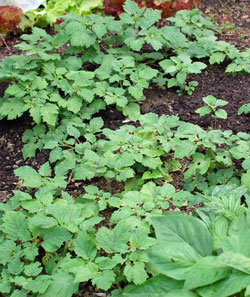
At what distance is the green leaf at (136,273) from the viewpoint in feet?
7.50

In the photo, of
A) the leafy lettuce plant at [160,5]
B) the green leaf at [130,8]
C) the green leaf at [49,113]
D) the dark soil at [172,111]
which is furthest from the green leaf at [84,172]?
the leafy lettuce plant at [160,5]

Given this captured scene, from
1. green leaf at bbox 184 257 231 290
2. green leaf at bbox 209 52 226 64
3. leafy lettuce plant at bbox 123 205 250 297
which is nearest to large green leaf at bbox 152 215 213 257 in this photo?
leafy lettuce plant at bbox 123 205 250 297

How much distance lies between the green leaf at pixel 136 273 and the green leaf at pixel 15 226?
66 centimetres

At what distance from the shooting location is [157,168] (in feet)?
10.4

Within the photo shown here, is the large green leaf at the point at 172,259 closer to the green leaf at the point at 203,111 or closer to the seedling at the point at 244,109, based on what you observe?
the green leaf at the point at 203,111

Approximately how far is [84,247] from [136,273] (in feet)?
1.08

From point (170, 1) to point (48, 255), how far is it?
11.6ft

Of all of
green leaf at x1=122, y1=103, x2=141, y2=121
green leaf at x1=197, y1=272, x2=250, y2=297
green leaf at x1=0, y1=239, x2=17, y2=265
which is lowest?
green leaf at x1=0, y1=239, x2=17, y2=265

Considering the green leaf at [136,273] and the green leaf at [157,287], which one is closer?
the green leaf at [157,287]

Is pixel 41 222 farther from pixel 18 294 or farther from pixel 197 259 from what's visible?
pixel 197 259

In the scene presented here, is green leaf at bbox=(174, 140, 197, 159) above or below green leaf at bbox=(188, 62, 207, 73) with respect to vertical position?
below

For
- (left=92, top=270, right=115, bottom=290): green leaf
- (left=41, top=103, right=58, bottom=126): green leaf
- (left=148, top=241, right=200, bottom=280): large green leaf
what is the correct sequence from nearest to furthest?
(left=148, top=241, right=200, bottom=280): large green leaf, (left=92, top=270, right=115, bottom=290): green leaf, (left=41, top=103, right=58, bottom=126): green leaf

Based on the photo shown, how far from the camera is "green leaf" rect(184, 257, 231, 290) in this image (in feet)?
5.02

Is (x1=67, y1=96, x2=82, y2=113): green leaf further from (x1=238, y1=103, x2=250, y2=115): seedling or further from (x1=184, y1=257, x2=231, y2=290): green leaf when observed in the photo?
(x1=184, y1=257, x2=231, y2=290): green leaf
